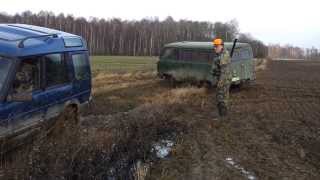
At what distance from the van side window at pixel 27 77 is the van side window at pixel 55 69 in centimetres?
34

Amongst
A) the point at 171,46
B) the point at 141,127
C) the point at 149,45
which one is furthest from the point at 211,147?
the point at 149,45

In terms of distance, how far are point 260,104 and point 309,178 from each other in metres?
8.55

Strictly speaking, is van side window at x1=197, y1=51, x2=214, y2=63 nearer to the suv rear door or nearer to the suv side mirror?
the suv rear door

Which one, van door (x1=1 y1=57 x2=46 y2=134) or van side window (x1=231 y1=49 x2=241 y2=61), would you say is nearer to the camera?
van door (x1=1 y1=57 x2=46 y2=134)

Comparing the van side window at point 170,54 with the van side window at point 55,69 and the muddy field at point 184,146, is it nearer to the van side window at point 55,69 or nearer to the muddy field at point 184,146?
the muddy field at point 184,146

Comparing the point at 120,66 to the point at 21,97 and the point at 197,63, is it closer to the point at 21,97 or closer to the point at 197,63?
the point at 197,63

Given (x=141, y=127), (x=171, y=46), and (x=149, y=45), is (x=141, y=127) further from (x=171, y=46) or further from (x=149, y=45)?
(x=149, y=45)

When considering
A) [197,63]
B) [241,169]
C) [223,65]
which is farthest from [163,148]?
[197,63]

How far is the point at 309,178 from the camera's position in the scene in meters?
7.43

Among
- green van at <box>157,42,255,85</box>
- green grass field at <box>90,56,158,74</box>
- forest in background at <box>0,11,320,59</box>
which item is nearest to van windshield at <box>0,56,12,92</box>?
green van at <box>157,42,255,85</box>

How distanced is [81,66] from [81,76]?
0.72 feet

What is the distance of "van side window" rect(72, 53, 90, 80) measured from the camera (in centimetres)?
974

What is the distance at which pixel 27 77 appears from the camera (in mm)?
7590

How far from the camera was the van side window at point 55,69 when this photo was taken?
8250mm
